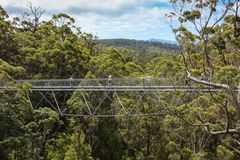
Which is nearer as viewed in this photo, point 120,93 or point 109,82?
point 109,82

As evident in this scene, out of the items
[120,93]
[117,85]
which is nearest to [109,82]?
[117,85]

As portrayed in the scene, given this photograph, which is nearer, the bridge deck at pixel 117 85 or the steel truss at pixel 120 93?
the bridge deck at pixel 117 85

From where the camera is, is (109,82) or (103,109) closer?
(109,82)

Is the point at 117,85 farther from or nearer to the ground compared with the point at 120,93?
farther from the ground

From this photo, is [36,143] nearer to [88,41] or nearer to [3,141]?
[3,141]

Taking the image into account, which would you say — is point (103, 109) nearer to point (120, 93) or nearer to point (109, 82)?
point (120, 93)

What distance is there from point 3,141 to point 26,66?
445 inches

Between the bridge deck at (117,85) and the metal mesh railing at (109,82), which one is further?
the metal mesh railing at (109,82)

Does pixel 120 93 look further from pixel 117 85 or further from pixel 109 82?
pixel 117 85

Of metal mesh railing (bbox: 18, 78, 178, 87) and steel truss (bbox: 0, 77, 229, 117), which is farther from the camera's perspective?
metal mesh railing (bbox: 18, 78, 178, 87)

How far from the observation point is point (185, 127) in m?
17.7

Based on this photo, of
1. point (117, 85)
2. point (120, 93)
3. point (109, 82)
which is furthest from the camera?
point (120, 93)

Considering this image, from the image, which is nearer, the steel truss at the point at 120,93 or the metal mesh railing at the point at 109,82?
the steel truss at the point at 120,93

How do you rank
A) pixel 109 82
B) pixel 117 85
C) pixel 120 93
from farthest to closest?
A: pixel 120 93, pixel 109 82, pixel 117 85
